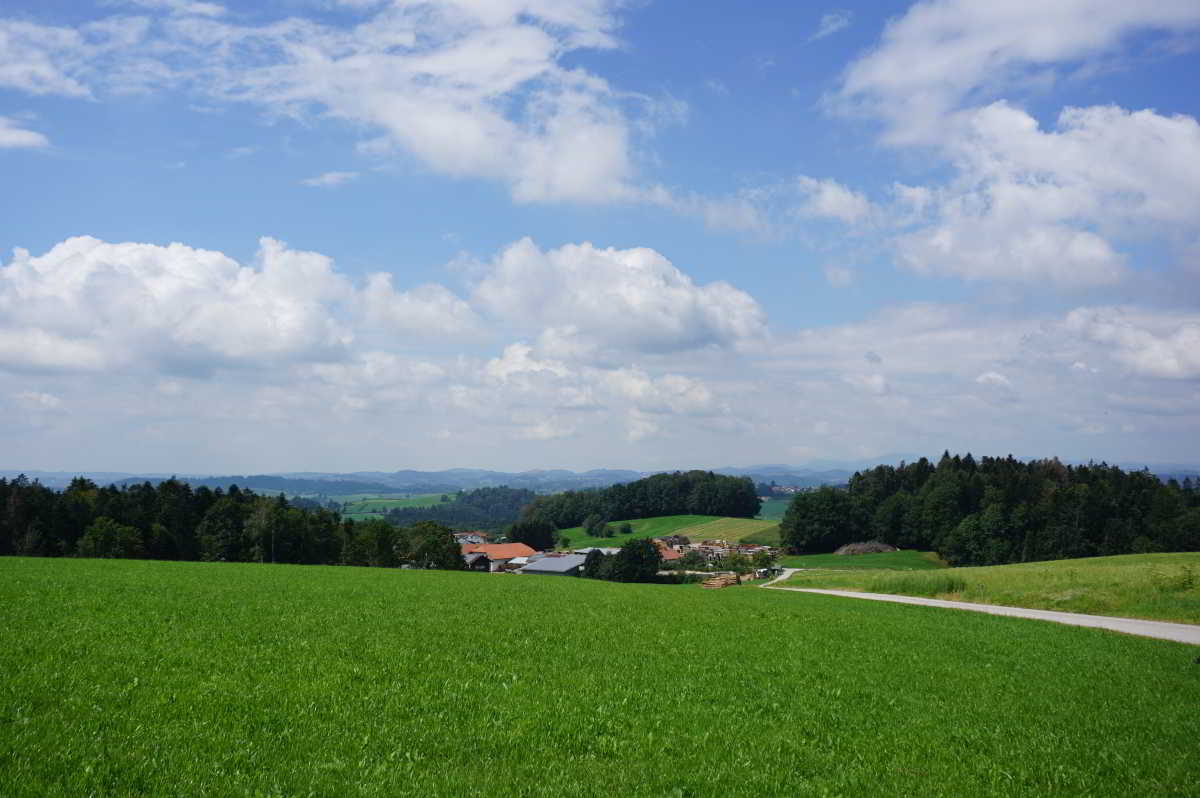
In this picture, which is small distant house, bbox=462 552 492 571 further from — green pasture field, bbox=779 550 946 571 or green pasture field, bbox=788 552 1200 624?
green pasture field, bbox=788 552 1200 624

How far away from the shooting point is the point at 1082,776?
10.4 meters

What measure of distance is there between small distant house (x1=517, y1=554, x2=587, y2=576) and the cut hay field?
298ft

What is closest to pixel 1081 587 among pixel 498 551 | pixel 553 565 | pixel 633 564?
pixel 633 564

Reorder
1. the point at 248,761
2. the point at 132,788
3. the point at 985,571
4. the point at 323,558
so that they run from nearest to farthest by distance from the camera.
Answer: the point at 132,788, the point at 248,761, the point at 985,571, the point at 323,558

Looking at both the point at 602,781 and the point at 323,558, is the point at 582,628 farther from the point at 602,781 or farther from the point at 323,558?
the point at 323,558

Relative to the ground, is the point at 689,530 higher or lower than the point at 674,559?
higher

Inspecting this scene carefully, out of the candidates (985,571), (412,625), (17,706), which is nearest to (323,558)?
(985,571)

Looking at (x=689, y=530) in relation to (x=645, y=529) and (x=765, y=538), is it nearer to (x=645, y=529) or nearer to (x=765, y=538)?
(x=645, y=529)

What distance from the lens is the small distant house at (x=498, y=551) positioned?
465 ft

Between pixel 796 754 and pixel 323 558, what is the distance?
78.4 m

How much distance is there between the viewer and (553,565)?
117875 mm

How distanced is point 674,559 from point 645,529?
185ft

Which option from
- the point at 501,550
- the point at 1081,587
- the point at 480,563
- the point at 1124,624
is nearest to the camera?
the point at 1124,624

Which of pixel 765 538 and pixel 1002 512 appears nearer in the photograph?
pixel 1002 512
